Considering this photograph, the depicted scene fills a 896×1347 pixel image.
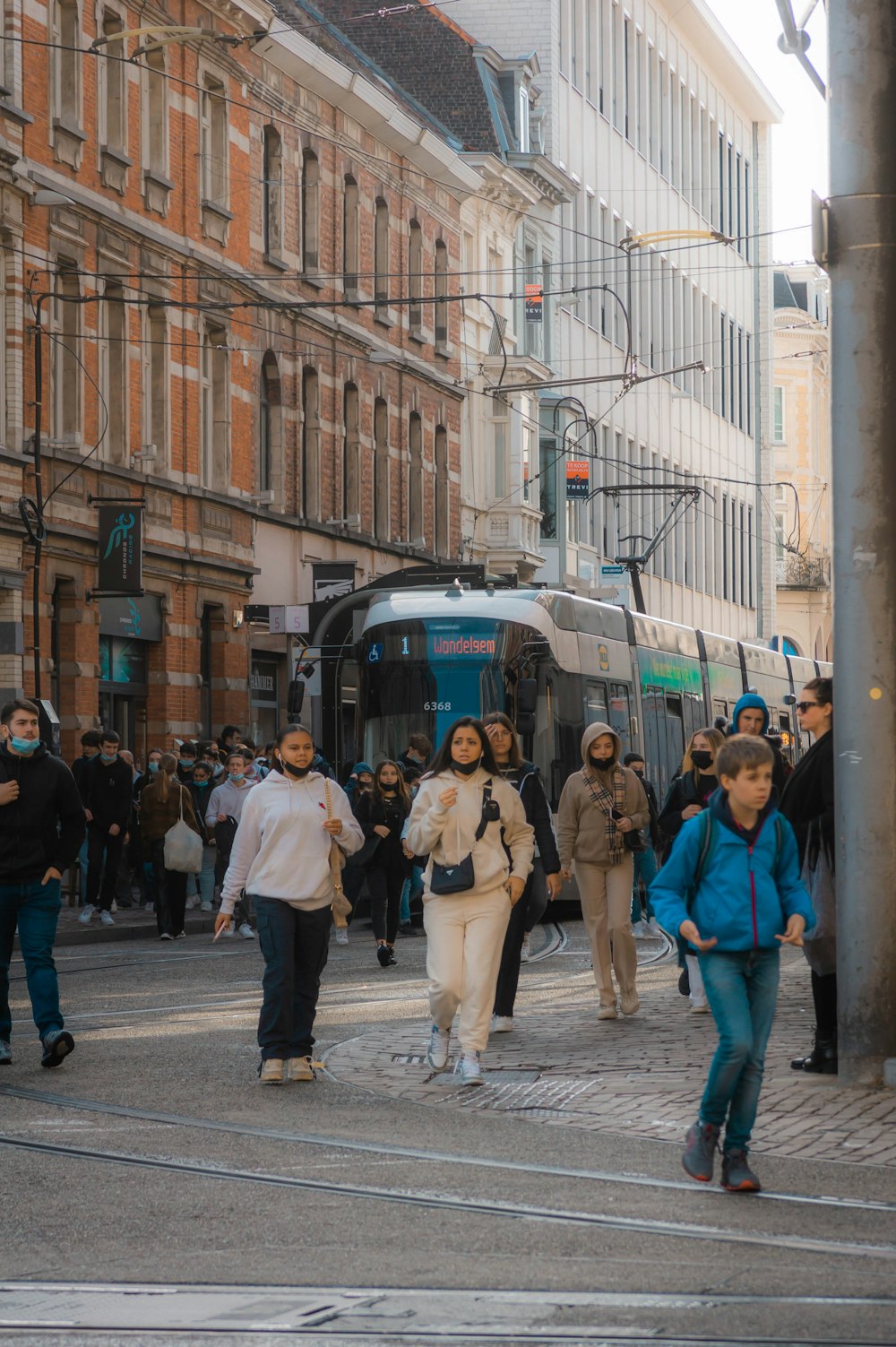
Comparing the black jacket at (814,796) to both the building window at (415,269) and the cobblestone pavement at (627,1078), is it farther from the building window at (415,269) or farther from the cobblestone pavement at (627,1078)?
the building window at (415,269)

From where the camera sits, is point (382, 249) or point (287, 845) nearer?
point (287, 845)

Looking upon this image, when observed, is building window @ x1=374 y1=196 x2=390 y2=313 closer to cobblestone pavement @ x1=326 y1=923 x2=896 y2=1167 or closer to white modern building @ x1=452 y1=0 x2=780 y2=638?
white modern building @ x1=452 y1=0 x2=780 y2=638

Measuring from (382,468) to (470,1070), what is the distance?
33509 mm

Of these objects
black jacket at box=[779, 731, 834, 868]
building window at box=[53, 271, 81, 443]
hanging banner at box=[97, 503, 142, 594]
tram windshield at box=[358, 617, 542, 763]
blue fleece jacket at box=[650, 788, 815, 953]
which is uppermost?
building window at box=[53, 271, 81, 443]

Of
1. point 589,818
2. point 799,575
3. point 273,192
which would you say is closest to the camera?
point 589,818

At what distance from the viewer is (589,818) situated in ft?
47.5

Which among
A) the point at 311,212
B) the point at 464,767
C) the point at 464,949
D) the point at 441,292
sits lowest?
the point at 464,949

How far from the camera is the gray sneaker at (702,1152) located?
28.0 feet

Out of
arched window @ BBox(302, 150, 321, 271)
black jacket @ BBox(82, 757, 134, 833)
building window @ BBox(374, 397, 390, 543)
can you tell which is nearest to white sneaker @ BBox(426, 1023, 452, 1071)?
black jacket @ BBox(82, 757, 134, 833)

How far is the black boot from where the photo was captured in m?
11.5

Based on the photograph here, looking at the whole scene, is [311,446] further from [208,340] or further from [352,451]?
[208,340]

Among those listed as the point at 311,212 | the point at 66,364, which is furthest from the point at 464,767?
the point at 311,212

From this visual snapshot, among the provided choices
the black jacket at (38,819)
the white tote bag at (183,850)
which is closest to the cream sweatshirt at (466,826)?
the black jacket at (38,819)

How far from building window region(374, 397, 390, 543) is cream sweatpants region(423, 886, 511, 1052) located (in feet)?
108
